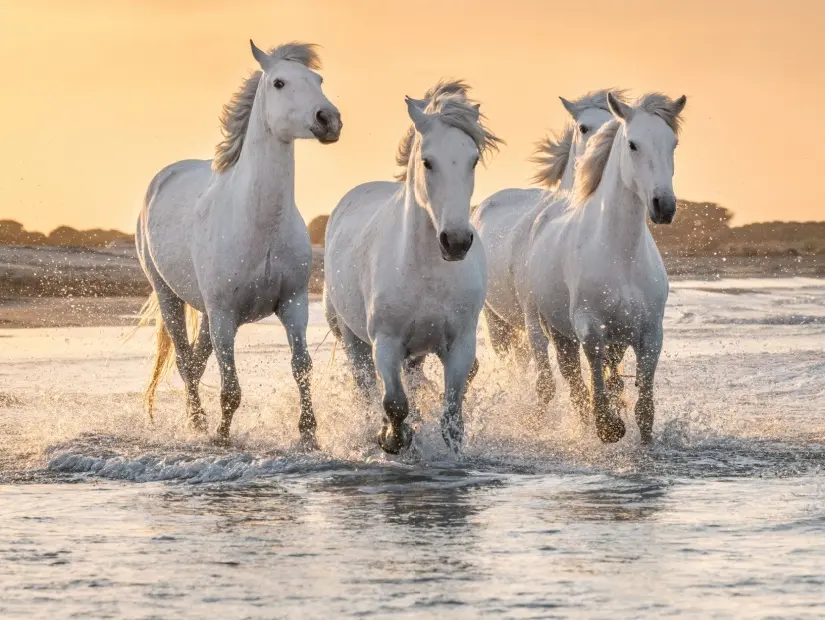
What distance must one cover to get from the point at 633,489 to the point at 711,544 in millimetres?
1347

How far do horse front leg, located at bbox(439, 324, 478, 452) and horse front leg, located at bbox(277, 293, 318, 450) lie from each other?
1.05 metres

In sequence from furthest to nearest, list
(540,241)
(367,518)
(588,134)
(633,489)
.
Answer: (588,134)
(540,241)
(633,489)
(367,518)

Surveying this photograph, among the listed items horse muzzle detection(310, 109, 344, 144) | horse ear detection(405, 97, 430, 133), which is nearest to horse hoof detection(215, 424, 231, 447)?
horse muzzle detection(310, 109, 344, 144)

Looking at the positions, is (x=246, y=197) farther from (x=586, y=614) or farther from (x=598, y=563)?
(x=586, y=614)

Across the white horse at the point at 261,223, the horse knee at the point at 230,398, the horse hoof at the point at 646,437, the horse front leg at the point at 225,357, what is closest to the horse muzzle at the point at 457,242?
the white horse at the point at 261,223

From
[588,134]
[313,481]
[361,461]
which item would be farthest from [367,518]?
[588,134]

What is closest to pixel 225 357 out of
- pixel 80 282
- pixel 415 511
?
pixel 415 511

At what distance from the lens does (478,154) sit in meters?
6.78

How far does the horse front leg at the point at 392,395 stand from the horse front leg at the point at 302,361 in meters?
0.91

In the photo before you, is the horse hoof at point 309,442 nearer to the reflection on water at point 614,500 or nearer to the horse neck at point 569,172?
the reflection on water at point 614,500

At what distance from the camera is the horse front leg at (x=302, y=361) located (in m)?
8.32

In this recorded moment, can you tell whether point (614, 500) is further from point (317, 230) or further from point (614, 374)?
point (317, 230)

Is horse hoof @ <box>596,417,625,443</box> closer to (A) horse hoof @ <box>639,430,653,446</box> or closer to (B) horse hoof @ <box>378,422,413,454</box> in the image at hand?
(A) horse hoof @ <box>639,430,653,446</box>

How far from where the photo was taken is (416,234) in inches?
286
